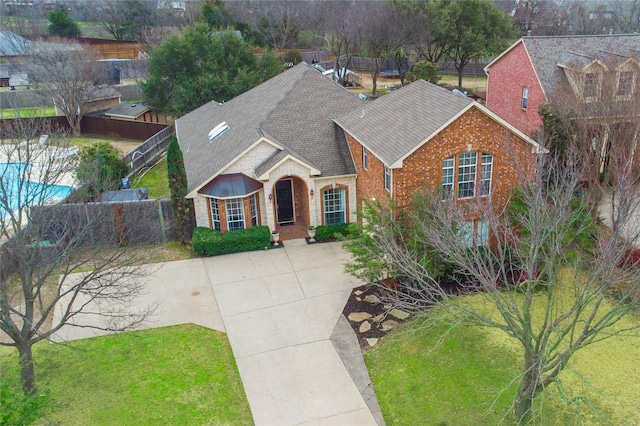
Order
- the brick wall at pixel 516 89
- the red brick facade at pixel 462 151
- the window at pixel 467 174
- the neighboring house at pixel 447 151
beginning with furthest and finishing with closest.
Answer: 1. the brick wall at pixel 516 89
2. the window at pixel 467 174
3. the red brick facade at pixel 462 151
4. the neighboring house at pixel 447 151

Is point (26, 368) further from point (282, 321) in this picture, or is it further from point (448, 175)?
point (448, 175)

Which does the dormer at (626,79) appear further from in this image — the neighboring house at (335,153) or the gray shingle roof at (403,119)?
the gray shingle roof at (403,119)

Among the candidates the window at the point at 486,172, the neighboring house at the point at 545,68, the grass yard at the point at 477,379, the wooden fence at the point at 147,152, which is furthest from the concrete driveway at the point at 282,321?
the neighboring house at the point at 545,68

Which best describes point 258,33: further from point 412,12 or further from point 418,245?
point 418,245

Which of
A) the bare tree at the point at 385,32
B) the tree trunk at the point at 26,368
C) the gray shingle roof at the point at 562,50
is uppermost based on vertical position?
the bare tree at the point at 385,32

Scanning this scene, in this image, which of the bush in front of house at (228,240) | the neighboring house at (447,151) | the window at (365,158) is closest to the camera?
the neighboring house at (447,151)

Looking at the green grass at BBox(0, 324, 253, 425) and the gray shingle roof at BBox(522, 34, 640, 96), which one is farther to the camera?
the gray shingle roof at BBox(522, 34, 640, 96)

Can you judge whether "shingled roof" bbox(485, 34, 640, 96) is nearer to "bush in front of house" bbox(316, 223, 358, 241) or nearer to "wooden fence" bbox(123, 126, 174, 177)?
"bush in front of house" bbox(316, 223, 358, 241)

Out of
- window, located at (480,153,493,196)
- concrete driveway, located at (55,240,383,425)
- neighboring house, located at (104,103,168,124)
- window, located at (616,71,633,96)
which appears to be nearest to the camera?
concrete driveway, located at (55,240,383,425)

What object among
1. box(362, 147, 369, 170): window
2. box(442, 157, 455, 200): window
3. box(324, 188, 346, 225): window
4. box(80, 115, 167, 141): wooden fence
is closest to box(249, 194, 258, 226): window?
box(324, 188, 346, 225): window
